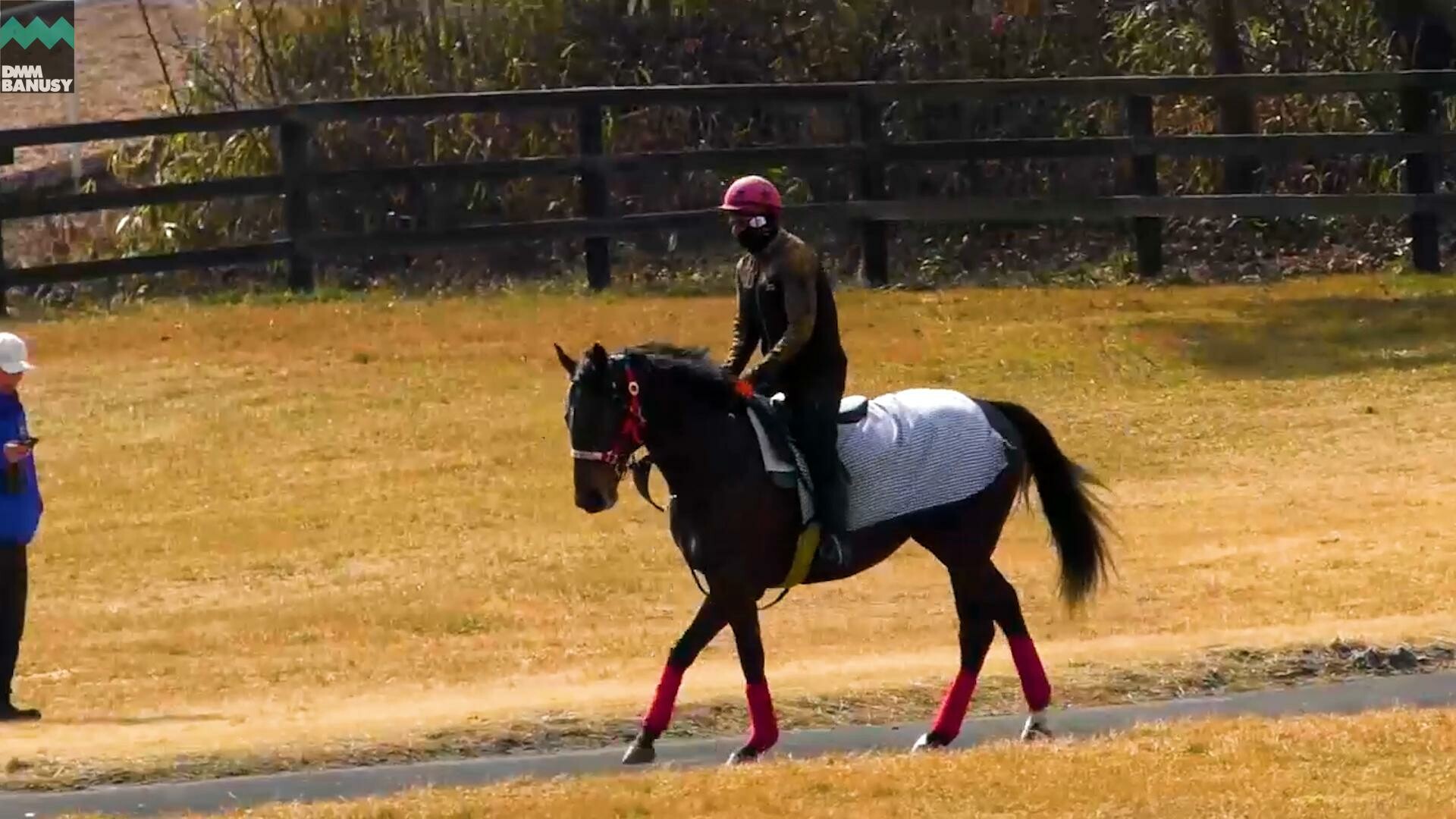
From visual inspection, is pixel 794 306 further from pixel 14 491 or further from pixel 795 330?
pixel 14 491

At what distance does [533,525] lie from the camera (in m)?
16.5

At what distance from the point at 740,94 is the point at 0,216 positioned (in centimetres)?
632

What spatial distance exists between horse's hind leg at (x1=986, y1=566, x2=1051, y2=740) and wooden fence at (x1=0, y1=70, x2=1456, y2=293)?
468 inches

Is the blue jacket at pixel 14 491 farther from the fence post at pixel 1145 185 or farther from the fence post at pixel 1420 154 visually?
the fence post at pixel 1420 154

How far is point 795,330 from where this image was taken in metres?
10.3

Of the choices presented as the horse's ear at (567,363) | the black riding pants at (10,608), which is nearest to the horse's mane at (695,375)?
the horse's ear at (567,363)

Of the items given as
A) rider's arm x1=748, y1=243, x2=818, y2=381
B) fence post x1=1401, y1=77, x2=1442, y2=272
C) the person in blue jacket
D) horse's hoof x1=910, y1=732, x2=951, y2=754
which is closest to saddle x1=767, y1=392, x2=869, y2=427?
rider's arm x1=748, y1=243, x2=818, y2=381

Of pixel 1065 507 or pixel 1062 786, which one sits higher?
pixel 1065 507

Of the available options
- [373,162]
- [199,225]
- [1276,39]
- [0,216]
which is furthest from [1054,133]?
[0,216]

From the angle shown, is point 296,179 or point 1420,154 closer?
point 296,179

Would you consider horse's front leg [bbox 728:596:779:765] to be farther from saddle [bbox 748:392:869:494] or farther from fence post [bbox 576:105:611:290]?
fence post [bbox 576:105:611:290]

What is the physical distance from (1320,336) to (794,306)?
38.5 feet

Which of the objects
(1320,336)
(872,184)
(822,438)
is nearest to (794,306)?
(822,438)

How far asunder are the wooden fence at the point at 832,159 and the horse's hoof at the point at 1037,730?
39.7 ft
